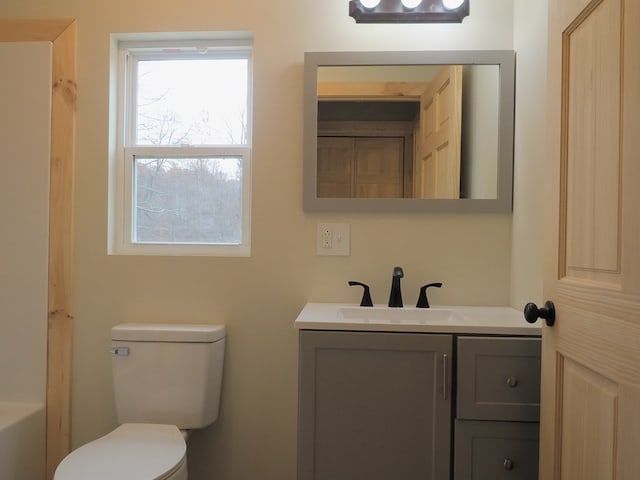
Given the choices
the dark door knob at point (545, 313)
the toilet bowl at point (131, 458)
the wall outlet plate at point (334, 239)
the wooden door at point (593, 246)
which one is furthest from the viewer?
the wall outlet plate at point (334, 239)

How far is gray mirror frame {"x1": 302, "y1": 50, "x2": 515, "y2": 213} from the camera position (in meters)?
1.69

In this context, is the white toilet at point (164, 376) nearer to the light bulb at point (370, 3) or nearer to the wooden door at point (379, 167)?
the wooden door at point (379, 167)

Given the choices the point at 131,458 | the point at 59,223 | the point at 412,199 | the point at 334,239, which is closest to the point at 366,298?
the point at 334,239

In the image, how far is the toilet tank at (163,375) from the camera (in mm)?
1648

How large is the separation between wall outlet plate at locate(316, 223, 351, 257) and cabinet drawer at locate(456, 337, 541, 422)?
0.61 m

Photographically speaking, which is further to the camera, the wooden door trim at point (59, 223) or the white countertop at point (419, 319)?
the wooden door trim at point (59, 223)

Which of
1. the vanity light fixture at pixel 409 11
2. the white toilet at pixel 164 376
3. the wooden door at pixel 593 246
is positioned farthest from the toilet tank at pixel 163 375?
the vanity light fixture at pixel 409 11

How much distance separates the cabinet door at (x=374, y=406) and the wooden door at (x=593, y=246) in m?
0.29

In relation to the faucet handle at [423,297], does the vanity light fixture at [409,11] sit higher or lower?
higher

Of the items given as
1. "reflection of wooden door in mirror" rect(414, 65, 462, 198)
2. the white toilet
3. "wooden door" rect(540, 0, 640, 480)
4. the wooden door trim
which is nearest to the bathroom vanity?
"wooden door" rect(540, 0, 640, 480)

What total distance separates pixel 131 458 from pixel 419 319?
Result: 3.39 ft

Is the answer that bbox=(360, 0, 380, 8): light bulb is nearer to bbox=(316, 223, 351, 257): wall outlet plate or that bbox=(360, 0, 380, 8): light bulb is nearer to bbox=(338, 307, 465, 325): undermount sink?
bbox=(316, 223, 351, 257): wall outlet plate

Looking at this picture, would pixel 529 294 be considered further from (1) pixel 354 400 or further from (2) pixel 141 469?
(2) pixel 141 469

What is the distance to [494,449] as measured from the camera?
1303mm
